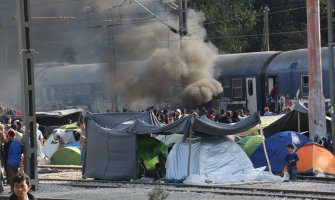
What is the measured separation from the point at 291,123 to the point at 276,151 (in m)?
4.16

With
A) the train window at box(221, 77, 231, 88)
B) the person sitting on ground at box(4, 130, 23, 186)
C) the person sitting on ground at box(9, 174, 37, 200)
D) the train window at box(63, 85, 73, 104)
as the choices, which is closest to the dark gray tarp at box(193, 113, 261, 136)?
the person sitting on ground at box(4, 130, 23, 186)

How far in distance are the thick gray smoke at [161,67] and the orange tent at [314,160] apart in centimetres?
1854

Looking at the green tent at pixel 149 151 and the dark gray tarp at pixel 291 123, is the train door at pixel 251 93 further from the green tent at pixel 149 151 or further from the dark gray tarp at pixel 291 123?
the green tent at pixel 149 151

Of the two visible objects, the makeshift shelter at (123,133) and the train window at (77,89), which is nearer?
the makeshift shelter at (123,133)

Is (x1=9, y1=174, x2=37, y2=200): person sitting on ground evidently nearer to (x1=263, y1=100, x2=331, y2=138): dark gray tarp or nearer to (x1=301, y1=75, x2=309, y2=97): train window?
(x1=263, y1=100, x2=331, y2=138): dark gray tarp

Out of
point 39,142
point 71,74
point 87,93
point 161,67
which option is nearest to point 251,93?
point 161,67

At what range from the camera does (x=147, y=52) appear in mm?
45125

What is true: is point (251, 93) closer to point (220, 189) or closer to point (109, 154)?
point (109, 154)

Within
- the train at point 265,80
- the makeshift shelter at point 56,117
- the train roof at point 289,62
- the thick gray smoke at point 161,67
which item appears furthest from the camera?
the thick gray smoke at point 161,67

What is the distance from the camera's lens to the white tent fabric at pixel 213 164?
20.7 metres

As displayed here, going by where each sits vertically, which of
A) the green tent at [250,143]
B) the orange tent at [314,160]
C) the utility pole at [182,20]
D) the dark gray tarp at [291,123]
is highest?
the utility pole at [182,20]

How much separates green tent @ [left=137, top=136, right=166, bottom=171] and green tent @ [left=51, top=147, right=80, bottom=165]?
6.79m

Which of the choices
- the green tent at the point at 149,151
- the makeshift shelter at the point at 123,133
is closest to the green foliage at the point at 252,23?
the makeshift shelter at the point at 123,133

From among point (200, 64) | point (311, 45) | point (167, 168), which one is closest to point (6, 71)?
point (200, 64)
